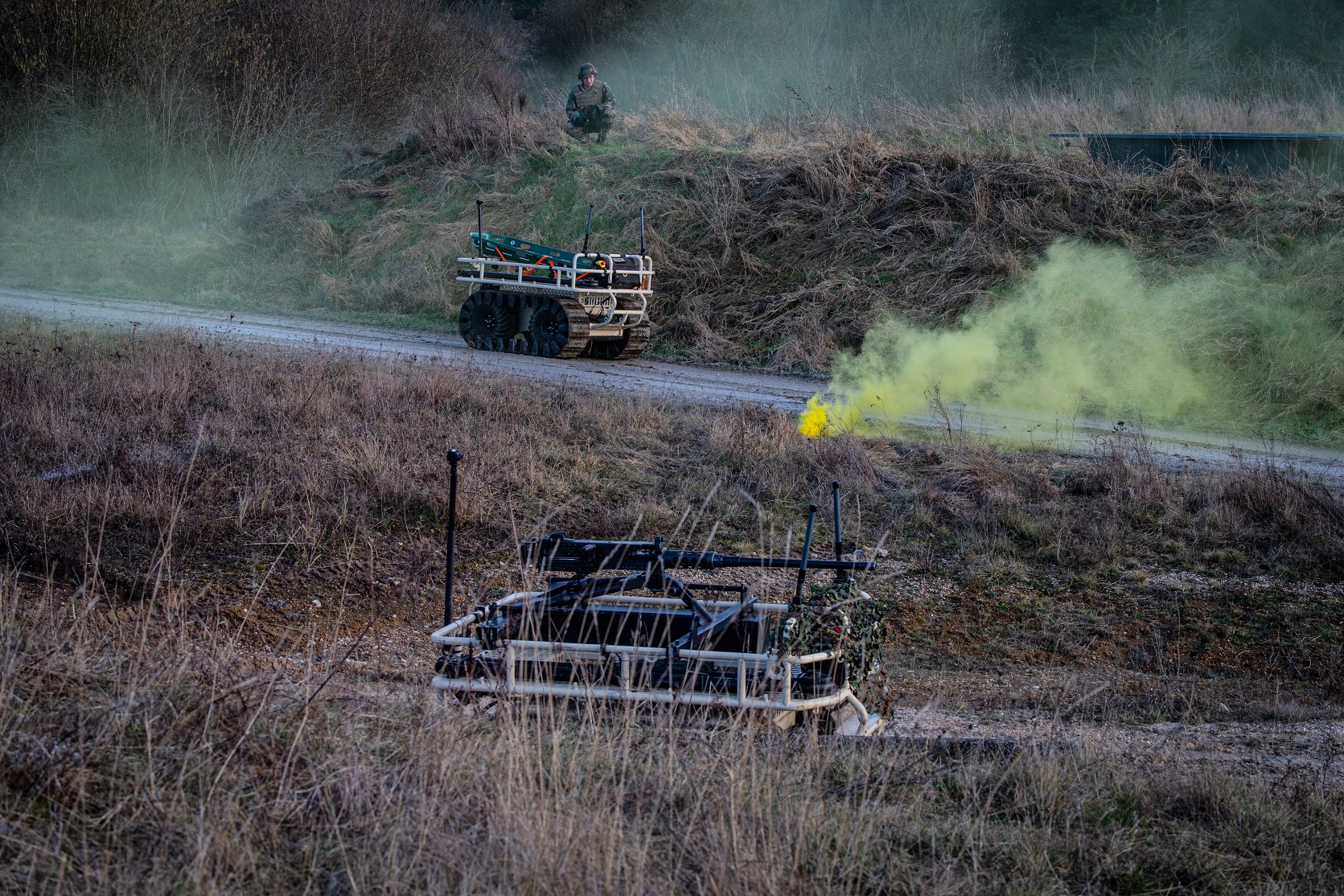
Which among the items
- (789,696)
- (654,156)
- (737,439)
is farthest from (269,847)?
(654,156)

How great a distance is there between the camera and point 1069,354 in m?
15.6

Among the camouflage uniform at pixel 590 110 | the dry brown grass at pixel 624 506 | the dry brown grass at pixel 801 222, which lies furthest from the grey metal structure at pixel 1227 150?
the camouflage uniform at pixel 590 110

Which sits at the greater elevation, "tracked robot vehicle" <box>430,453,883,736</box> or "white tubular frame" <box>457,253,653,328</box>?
"white tubular frame" <box>457,253,653,328</box>

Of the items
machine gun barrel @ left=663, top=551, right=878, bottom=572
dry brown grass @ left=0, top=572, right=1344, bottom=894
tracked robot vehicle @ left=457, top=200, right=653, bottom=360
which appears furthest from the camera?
tracked robot vehicle @ left=457, top=200, right=653, bottom=360

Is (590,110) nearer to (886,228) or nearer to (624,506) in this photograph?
(886,228)

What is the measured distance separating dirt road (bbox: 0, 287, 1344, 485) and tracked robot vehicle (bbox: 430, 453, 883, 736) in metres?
6.40

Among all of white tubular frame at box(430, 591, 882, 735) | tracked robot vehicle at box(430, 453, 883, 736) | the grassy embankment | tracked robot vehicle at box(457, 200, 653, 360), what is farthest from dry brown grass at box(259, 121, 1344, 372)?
white tubular frame at box(430, 591, 882, 735)

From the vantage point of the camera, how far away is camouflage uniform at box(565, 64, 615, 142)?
84.3 ft

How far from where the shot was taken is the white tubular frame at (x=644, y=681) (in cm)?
555

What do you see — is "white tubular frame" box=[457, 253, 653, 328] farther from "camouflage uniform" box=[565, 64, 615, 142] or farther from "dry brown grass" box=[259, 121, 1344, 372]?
"camouflage uniform" box=[565, 64, 615, 142]

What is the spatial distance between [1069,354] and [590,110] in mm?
13845

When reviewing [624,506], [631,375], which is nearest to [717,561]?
[624,506]

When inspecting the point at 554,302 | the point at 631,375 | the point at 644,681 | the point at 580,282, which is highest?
the point at 580,282

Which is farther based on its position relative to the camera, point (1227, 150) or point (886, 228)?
point (886, 228)
